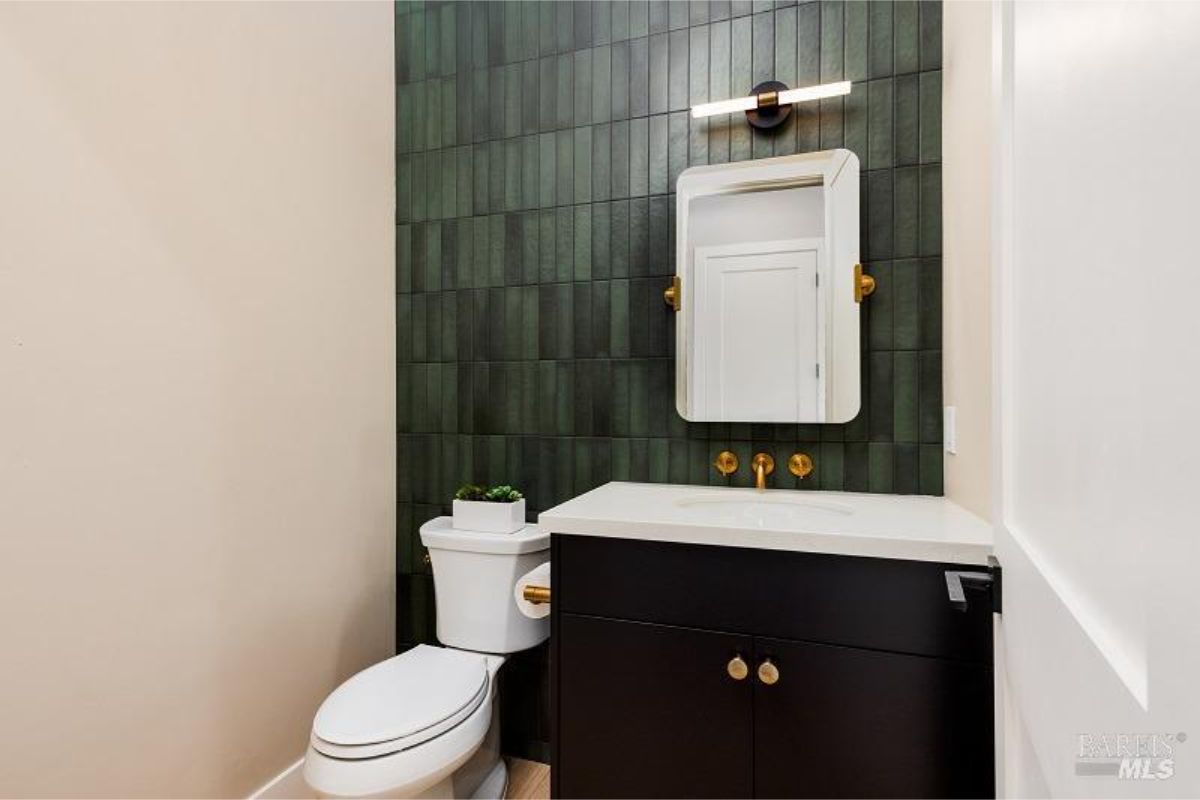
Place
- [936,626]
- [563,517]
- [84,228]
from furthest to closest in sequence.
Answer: [563,517], [84,228], [936,626]

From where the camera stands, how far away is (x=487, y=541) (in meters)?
1.62

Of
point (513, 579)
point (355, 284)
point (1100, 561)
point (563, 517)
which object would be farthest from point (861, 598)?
point (355, 284)

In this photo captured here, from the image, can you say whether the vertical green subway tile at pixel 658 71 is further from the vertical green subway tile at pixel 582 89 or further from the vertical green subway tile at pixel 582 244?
the vertical green subway tile at pixel 582 244

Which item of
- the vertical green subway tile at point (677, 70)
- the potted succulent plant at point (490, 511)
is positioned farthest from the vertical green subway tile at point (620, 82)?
the potted succulent plant at point (490, 511)

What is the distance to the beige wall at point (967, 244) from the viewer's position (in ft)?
3.60

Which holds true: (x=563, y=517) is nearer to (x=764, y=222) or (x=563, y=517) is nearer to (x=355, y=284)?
(x=764, y=222)

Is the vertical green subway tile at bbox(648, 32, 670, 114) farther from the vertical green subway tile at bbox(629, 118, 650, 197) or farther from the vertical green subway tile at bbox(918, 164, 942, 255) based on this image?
the vertical green subway tile at bbox(918, 164, 942, 255)

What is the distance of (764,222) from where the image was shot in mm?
1597

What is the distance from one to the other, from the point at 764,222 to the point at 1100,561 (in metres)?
1.34

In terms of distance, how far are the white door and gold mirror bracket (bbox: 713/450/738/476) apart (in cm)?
98

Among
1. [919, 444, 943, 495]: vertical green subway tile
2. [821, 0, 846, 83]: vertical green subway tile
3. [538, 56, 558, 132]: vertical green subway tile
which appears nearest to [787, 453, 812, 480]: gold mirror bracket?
[919, 444, 943, 495]: vertical green subway tile

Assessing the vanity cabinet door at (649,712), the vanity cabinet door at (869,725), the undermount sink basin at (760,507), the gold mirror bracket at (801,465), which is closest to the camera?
the vanity cabinet door at (869,725)

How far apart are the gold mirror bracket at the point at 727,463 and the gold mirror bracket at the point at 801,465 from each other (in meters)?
0.15

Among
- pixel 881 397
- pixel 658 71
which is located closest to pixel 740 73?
pixel 658 71
